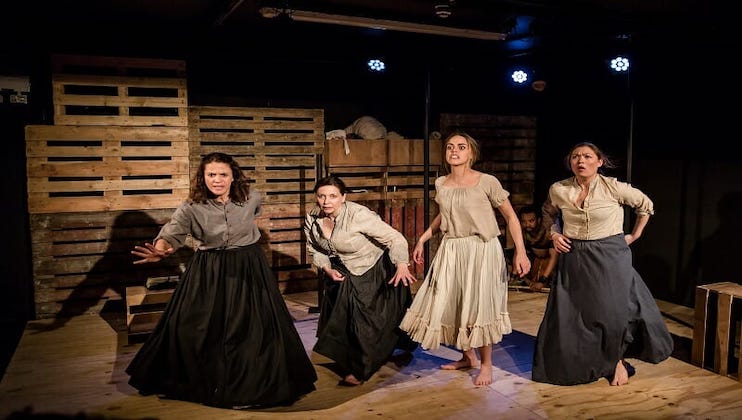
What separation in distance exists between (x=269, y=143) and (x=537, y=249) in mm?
3475

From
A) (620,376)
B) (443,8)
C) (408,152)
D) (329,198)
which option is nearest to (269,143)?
(408,152)

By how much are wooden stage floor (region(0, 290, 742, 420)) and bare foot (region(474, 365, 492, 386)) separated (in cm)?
5

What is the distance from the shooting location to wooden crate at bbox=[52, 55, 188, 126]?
21.2 ft

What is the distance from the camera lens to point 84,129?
21.3ft

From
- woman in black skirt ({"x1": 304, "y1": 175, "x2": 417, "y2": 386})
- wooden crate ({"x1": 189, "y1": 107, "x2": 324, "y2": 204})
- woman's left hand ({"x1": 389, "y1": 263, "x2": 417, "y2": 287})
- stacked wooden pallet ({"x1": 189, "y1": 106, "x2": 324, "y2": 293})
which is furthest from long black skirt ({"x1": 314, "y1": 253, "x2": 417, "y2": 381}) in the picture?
stacked wooden pallet ({"x1": 189, "y1": 106, "x2": 324, "y2": 293})

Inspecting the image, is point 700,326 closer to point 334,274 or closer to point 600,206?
point 600,206

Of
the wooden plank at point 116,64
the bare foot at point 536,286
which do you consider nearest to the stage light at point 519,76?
the bare foot at point 536,286

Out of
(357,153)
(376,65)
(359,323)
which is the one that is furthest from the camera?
(376,65)

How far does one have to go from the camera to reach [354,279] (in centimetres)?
449

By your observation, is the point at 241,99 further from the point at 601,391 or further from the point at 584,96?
the point at 601,391

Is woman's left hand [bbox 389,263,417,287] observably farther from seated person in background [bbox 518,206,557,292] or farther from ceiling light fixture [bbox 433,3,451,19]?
seated person in background [bbox 518,206,557,292]

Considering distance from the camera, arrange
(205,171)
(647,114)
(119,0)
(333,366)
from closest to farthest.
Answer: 1. (205,171)
2. (333,366)
3. (119,0)
4. (647,114)

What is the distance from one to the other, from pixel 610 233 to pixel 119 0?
4960 mm

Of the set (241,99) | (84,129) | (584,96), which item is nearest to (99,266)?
(84,129)
